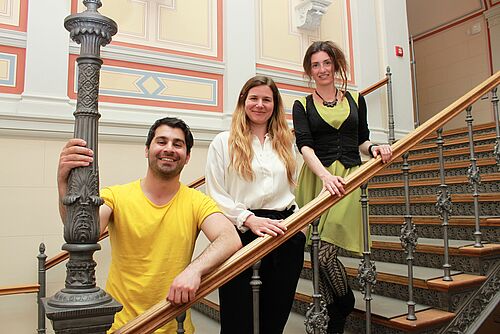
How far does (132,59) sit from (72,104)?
1.96 ft

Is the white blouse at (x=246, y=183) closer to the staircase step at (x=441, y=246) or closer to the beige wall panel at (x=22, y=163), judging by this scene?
the staircase step at (x=441, y=246)

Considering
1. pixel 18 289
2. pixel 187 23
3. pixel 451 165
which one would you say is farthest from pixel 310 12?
pixel 18 289

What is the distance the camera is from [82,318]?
1139 mm

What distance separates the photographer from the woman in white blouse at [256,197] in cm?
168

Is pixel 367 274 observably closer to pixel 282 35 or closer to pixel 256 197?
pixel 256 197

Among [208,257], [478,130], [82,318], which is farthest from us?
[478,130]

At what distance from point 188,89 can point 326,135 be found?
197 centimetres

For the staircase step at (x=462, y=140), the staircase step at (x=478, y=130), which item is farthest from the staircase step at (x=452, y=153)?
the staircase step at (x=478, y=130)

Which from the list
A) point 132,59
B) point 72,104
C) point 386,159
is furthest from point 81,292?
point 132,59

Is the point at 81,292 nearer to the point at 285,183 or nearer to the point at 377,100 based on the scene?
the point at 285,183

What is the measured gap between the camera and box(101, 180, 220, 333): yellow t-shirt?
56.9 inches

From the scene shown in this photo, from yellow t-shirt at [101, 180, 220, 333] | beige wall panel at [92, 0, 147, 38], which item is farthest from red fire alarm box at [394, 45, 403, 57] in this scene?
yellow t-shirt at [101, 180, 220, 333]

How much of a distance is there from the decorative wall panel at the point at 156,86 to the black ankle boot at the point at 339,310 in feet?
7.28

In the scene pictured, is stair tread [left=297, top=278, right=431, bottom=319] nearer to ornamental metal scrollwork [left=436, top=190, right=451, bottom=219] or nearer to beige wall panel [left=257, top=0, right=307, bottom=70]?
ornamental metal scrollwork [left=436, top=190, right=451, bottom=219]
